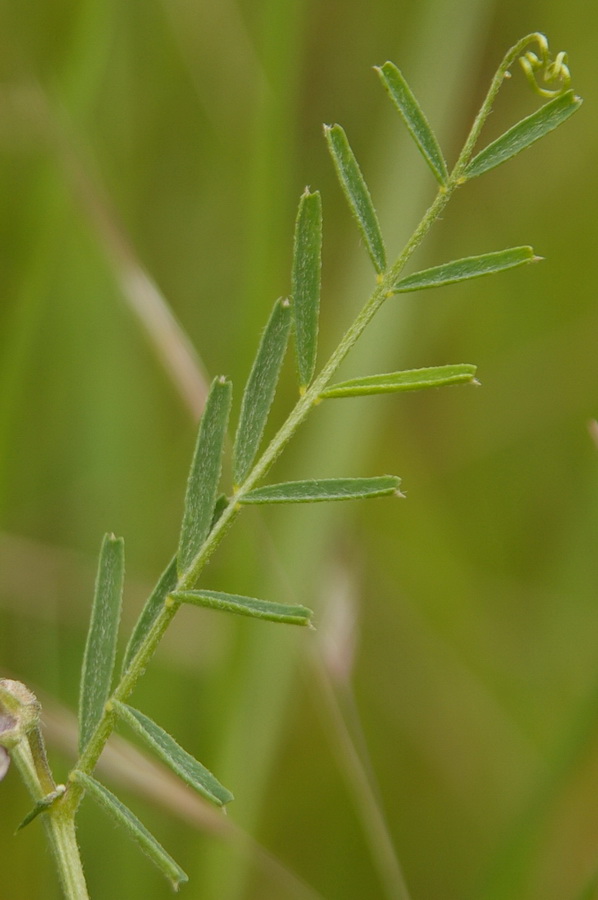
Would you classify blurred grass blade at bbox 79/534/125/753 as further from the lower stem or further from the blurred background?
the blurred background

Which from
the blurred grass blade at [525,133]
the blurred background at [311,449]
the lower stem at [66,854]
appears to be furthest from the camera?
the blurred background at [311,449]

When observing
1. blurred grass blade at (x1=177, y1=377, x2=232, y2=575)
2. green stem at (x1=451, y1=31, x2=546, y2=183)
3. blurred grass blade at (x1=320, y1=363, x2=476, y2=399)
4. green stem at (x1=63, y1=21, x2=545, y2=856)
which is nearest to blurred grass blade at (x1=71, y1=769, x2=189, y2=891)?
green stem at (x1=63, y1=21, x2=545, y2=856)

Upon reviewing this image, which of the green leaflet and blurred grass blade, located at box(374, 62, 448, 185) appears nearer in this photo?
the green leaflet

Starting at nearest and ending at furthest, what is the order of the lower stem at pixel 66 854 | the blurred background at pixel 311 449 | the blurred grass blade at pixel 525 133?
the lower stem at pixel 66 854, the blurred grass blade at pixel 525 133, the blurred background at pixel 311 449

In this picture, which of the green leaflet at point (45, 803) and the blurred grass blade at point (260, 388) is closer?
the green leaflet at point (45, 803)

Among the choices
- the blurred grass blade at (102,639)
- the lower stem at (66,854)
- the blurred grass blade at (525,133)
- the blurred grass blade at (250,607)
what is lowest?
the lower stem at (66,854)

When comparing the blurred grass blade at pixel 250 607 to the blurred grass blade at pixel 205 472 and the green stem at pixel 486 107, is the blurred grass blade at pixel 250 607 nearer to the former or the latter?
the blurred grass blade at pixel 205 472

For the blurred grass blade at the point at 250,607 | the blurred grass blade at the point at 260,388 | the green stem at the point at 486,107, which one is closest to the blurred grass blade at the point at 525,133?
the green stem at the point at 486,107
